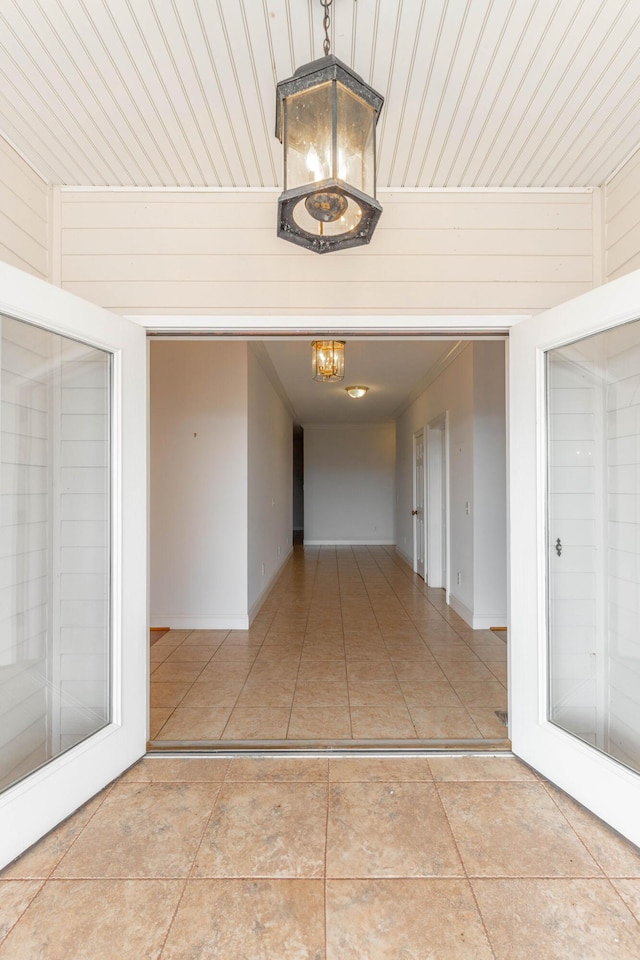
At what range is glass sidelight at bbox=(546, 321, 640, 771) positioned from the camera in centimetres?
187

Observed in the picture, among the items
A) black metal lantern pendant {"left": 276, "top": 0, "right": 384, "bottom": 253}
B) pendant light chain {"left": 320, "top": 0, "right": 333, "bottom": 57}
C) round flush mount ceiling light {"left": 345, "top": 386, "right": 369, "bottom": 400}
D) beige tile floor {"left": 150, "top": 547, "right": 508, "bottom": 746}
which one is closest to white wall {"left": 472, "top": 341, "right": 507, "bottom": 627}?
beige tile floor {"left": 150, "top": 547, "right": 508, "bottom": 746}

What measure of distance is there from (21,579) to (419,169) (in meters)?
2.47

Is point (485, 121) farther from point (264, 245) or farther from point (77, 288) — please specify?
point (77, 288)

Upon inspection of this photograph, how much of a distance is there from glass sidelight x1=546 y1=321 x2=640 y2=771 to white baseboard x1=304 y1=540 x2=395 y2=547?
328 inches

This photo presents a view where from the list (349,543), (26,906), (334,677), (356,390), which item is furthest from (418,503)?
(26,906)

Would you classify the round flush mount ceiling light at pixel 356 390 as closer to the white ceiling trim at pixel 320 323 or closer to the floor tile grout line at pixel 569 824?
the white ceiling trim at pixel 320 323

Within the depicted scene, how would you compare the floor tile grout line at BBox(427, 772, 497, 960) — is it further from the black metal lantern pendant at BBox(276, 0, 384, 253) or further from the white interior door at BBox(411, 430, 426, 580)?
the white interior door at BBox(411, 430, 426, 580)

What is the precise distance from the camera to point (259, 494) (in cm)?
522

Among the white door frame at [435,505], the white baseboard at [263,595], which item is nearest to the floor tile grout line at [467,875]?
the white baseboard at [263,595]

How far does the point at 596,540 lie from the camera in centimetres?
202

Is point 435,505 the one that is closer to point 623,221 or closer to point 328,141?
point 623,221

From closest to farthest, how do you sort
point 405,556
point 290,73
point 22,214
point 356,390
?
1. point 290,73
2. point 22,214
3. point 356,390
4. point 405,556

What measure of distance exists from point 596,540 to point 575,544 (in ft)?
0.28

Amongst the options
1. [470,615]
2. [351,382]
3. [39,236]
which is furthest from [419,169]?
[351,382]
